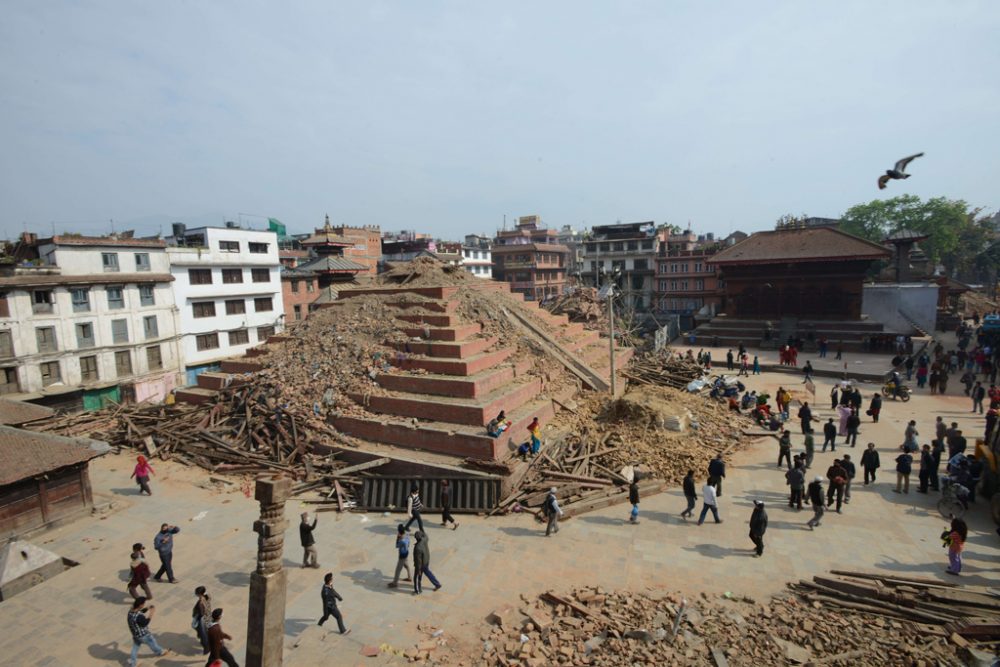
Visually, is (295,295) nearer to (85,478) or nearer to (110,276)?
(110,276)

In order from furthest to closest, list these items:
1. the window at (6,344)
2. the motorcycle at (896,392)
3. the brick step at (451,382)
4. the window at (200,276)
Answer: the window at (200,276)
the window at (6,344)
the motorcycle at (896,392)
the brick step at (451,382)

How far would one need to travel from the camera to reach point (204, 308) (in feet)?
113

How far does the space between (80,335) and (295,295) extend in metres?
15.5

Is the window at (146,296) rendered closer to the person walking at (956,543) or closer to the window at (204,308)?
the window at (204,308)

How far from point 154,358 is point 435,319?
20993 millimetres

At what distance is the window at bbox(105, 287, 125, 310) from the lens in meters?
28.8

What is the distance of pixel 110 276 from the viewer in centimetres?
2861

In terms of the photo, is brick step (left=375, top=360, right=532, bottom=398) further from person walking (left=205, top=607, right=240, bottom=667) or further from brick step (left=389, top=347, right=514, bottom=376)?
person walking (left=205, top=607, right=240, bottom=667)

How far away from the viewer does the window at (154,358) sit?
30828 mm

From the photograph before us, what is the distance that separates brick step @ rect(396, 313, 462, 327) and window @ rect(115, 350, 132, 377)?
18858 mm

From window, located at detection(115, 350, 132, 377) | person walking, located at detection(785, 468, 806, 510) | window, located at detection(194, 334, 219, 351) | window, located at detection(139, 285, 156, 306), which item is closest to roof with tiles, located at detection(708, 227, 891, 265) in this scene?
person walking, located at detection(785, 468, 806, 510)

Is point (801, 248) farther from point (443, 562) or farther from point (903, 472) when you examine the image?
point (443, 562)

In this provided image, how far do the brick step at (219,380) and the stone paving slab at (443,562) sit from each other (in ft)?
23.0

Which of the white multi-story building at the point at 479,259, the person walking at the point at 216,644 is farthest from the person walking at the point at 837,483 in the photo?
the white multi-story building at the point at 479,259
